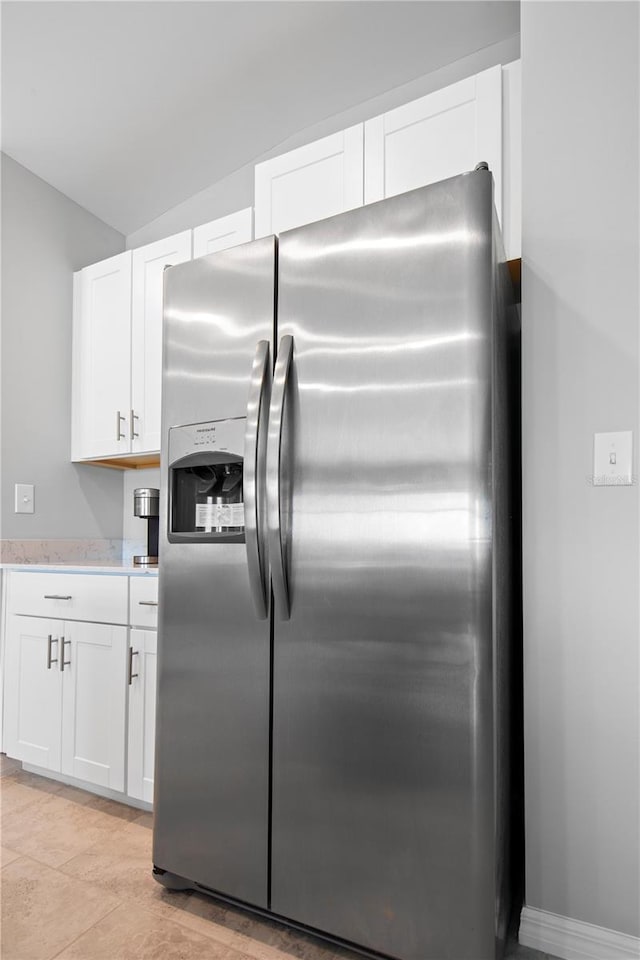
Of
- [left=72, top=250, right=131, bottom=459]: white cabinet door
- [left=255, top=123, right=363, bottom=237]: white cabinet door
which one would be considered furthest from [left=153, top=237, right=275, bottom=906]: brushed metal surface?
[left=72, top=250, right=131, bottom=459]: white cabinet door

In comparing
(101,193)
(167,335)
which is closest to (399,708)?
(167,335)

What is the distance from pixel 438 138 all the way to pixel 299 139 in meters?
1.03

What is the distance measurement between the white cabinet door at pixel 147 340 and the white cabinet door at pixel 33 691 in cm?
91

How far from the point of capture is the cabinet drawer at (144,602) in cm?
211

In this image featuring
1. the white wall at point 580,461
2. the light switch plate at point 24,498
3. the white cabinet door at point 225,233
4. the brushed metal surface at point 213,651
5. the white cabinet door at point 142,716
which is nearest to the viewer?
the white wall at point 580,461

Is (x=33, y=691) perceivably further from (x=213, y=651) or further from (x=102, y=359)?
(x=102, y=359)

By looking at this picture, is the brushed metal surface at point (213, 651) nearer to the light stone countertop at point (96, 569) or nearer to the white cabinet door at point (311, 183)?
→ the light stone countertop at point (96, 569)

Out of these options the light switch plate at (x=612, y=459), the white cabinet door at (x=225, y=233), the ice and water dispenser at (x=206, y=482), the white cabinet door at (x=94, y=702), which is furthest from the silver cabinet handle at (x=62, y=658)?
the light switch plate at (x=612, y=459)

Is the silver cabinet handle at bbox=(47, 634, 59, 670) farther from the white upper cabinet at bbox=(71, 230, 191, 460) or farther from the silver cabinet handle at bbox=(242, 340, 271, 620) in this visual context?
the silver cabinet handle at bbox=(242, 340, 271, 620)

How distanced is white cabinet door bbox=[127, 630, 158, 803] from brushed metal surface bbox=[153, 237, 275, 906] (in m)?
0.44

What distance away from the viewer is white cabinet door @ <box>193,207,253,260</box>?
8.39ft

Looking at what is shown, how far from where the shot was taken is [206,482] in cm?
170

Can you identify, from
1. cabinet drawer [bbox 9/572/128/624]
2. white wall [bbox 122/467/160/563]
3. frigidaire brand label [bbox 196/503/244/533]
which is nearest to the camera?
frigidaire brand label [bbox 196/503/244/533]

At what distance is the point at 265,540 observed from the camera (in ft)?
4.77
